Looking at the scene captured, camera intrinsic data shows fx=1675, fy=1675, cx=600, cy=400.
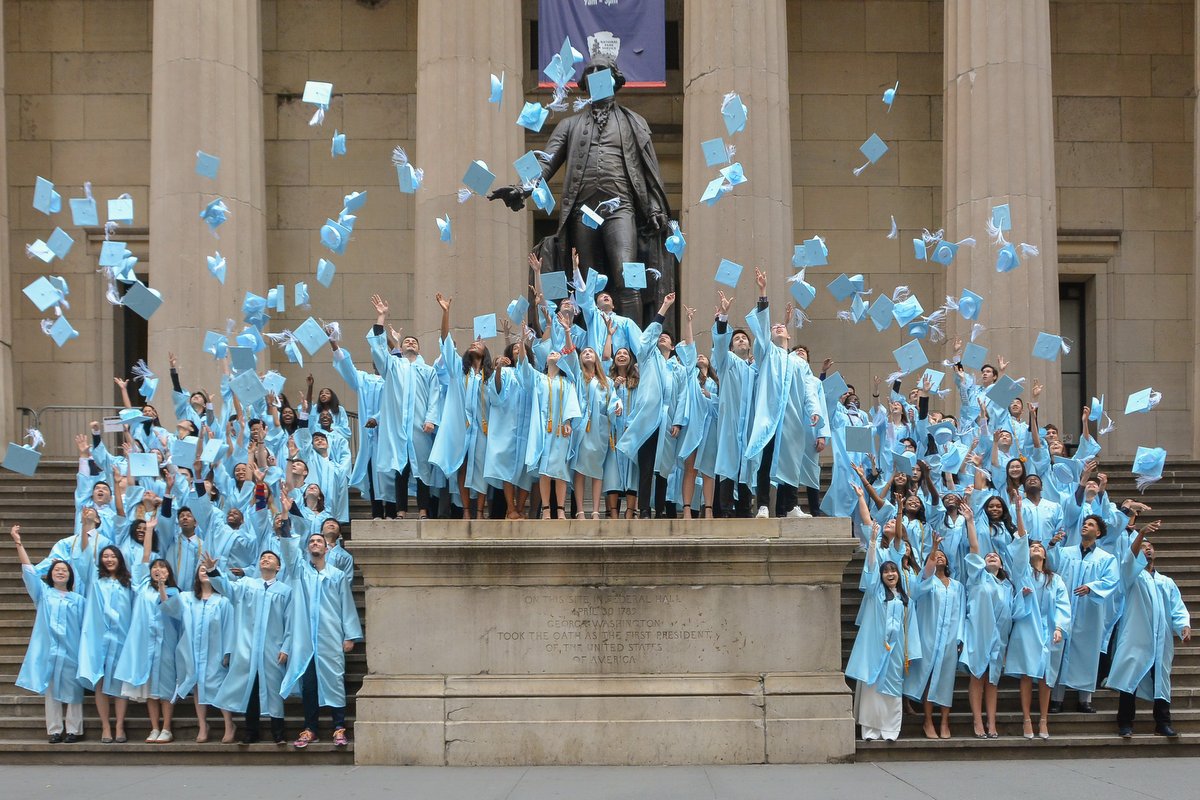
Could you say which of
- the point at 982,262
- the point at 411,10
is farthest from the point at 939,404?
the point at 411,10

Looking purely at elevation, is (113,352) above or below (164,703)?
above

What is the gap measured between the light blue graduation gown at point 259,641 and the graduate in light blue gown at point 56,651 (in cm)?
132

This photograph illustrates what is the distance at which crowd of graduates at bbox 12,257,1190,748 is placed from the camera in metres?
14.3

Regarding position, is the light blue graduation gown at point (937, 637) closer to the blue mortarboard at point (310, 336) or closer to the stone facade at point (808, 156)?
the blue mortarboard at point (310, 336)

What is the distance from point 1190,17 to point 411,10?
528 inches

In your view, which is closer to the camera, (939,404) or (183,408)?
(183,408)

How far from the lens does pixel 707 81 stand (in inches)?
917

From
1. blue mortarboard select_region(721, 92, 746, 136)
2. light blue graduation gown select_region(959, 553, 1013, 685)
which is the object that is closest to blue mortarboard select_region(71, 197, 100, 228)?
blue mortarboard select_region(721, 92, 746, 136)

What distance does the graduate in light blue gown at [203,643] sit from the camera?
14430 mm

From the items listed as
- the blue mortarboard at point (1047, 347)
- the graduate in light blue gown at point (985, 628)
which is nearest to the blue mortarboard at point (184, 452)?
the graduate in light blue gown at point (985, 628)

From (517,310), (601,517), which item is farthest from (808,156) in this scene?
(601,517)

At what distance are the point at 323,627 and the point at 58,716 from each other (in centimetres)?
249

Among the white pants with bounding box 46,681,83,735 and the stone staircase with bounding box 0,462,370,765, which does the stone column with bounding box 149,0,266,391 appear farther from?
the white pants with bounding box 46,681,83,735

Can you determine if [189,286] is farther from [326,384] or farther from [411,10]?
[411,10]
